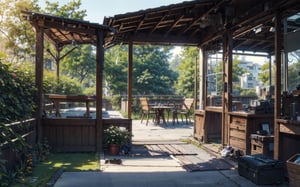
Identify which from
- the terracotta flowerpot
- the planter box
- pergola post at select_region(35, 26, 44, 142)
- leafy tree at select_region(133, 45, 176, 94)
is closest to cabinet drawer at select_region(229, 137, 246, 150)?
the planter box

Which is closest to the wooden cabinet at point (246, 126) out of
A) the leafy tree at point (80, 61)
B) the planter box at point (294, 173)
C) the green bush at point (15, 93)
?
the planter box at point (294, 173)

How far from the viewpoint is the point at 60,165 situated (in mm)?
4863

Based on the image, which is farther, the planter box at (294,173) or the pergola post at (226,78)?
the pergola post at (226,78)

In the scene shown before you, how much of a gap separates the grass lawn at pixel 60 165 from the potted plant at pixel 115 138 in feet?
1.16

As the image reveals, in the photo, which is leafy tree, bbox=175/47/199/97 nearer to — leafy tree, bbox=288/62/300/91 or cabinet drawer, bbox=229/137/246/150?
cabinet drawer, bbox=229/137/246/150

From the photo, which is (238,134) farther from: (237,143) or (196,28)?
(196,28)

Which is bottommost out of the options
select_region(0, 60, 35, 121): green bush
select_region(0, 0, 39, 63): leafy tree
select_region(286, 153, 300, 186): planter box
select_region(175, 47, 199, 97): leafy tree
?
select_region(286, 153, 300, 186): planter box

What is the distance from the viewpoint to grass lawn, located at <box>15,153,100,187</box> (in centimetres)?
397

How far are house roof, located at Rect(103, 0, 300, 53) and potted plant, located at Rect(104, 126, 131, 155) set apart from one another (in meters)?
2.04

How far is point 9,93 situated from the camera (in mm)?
4379

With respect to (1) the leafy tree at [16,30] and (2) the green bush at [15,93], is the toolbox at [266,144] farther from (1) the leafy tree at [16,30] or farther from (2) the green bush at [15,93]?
(1) the leafy tree at [16,30]

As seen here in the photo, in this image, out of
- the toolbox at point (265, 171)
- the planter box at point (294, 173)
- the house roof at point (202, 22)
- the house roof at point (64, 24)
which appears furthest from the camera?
the house roof at point (64, 24)

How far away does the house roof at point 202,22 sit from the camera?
4888 mm

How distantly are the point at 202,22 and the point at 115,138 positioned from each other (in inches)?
121
